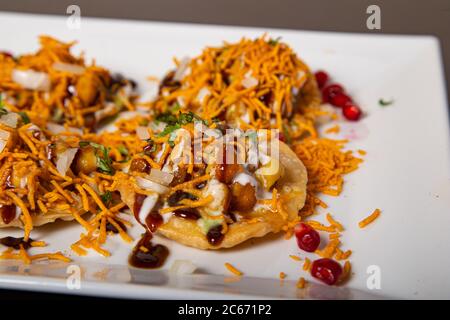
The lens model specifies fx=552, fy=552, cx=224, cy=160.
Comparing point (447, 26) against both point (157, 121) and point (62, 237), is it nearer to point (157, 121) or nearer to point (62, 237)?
point (157, 121)

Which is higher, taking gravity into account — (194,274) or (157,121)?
(157,121)

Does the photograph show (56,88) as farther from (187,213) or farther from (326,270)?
(326,270)

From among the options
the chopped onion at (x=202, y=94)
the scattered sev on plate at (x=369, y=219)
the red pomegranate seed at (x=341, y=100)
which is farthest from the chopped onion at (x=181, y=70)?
the scattered sev on plate at (x=369, y=219)

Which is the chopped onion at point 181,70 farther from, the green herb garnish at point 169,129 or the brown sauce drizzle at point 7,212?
the brown sauce drizzle at point 7,212

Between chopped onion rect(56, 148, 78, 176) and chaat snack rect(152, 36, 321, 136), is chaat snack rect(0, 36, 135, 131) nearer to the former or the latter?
chaat snack rect(152, 36, 321, 136)
